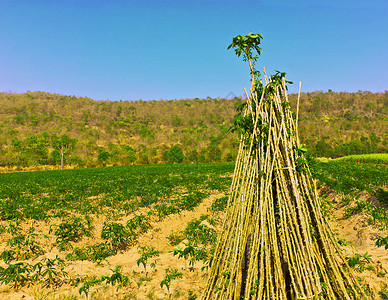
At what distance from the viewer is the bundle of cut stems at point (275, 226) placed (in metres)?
2.67

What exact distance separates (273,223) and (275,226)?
0.44ft

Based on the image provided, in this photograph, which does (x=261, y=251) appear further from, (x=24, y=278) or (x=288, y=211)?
(x=24, y=278)

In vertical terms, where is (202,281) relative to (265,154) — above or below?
below

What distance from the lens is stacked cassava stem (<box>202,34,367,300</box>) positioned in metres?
2.67

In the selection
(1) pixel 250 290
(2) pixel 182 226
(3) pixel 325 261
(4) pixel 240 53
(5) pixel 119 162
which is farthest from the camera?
(5) pixel 119 162

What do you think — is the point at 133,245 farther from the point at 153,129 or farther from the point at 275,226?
the point at 153,129

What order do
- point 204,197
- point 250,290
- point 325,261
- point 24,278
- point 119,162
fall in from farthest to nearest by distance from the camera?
point 119,162, point 204,197, point 24,278, point 325,261, point 250,290

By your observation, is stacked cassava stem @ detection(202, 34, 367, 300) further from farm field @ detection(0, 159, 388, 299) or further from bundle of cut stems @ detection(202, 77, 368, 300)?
farm field @ detection(0, 159, 388, 299)

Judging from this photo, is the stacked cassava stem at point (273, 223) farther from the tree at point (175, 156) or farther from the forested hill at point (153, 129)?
the tree at point (175, 156)

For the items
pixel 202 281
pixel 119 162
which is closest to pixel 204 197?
pixel 202 281

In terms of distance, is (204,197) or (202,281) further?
(204,197)

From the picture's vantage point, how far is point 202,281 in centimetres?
381

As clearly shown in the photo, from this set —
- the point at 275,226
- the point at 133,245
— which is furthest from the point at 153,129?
the point at 275,226

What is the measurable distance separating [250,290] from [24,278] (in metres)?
3.44
